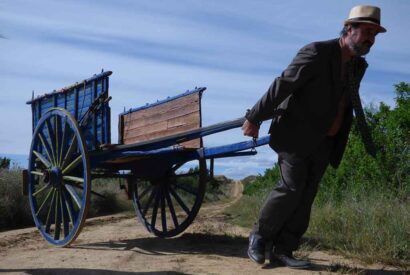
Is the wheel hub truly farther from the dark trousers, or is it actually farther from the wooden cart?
the dark trousers

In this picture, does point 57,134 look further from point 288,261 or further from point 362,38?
point 362,38

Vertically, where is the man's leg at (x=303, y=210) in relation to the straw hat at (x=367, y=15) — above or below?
below

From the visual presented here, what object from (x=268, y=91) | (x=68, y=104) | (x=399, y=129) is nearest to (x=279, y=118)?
(x=268, y=91)

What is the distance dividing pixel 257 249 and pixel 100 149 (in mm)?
2932

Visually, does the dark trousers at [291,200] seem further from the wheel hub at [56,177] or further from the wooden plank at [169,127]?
the wheel hub at [56,177]

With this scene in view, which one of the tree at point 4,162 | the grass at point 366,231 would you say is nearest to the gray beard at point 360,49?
the grass at point 366,231

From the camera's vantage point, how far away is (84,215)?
630 cm

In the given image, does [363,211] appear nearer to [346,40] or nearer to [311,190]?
[311,190]

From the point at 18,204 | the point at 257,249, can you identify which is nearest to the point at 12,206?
the point at 18,204

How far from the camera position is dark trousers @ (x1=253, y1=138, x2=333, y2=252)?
4.58m

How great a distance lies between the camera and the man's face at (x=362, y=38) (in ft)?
13.9

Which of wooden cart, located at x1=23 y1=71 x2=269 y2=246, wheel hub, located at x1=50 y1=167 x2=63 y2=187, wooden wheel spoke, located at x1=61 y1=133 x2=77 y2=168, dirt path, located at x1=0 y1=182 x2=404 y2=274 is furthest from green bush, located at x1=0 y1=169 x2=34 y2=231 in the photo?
wooden wheel spoke, located at x1=61 y1=133 x2=77 y2=168

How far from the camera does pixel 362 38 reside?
426 cm

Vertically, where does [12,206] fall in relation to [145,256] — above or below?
above
